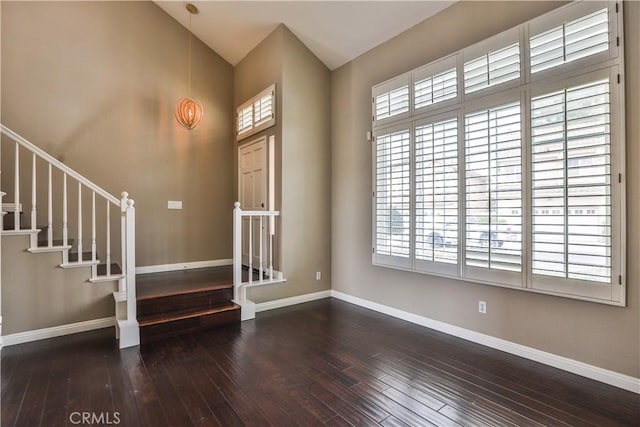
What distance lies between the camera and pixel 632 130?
225cm

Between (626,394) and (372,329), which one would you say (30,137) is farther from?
(626,394)

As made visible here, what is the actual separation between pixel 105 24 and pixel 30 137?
197cm

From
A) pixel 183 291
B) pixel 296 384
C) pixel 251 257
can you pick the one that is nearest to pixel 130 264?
pixel 183 291

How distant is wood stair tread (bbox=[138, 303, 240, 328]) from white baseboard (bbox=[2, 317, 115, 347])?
0.51 m

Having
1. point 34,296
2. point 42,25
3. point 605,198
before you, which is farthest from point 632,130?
point 42,25

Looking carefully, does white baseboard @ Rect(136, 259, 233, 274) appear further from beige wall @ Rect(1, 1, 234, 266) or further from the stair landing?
the stair landing

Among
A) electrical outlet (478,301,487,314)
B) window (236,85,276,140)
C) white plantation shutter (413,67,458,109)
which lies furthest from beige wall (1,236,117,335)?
white plantation shutter (413,67,458,109)

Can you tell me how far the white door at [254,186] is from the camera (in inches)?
187

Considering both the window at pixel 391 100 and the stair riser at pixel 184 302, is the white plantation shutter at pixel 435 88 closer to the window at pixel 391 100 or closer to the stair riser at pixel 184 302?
the window at pixel 391 100

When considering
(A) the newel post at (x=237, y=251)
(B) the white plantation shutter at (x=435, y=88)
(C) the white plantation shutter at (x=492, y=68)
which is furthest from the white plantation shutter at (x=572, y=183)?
(A) the newel post at (x=237, y=251)

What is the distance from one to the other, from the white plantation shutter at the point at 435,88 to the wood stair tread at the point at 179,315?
335 centimetres

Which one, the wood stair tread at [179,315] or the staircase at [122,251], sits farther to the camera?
the wood stair tread at [179,315]

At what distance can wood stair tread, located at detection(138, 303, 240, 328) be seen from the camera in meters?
3.31

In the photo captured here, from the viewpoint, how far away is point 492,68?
2959 millimetres
